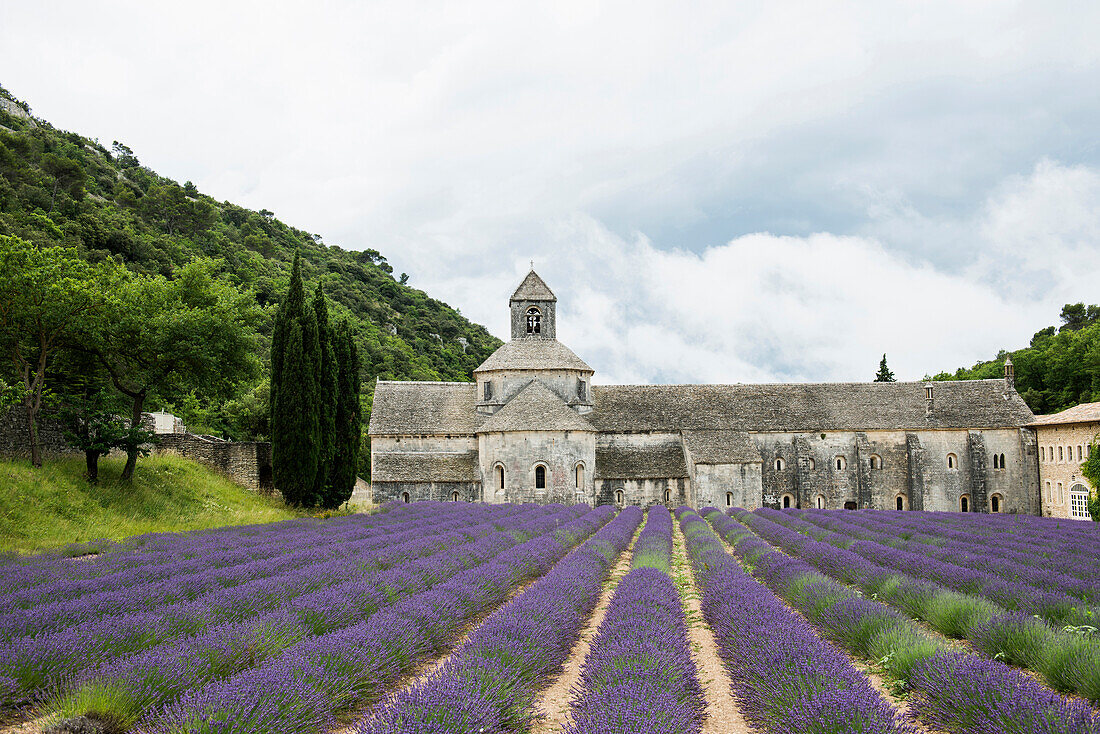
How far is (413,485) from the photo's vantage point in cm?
3534

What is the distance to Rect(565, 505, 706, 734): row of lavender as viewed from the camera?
14.1 ft

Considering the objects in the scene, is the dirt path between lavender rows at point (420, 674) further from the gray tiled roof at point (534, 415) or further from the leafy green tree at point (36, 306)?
the gray tiled roof at point (534, 415)

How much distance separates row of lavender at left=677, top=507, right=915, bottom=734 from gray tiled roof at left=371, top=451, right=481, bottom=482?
27318mm

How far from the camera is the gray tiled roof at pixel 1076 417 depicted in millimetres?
31719

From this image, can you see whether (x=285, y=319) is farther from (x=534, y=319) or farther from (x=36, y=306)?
(x=534, y=319)

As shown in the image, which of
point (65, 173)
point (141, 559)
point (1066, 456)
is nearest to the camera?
point (141, 559)

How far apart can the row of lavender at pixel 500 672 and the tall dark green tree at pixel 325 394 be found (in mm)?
15552

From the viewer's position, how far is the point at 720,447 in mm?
35875

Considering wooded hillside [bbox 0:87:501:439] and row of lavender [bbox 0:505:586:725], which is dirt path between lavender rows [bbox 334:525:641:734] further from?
wooded hillside [bbox 0:87:501:439]

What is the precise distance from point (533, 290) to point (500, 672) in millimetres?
35470

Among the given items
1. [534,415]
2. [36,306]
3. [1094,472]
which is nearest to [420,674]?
[36,306]

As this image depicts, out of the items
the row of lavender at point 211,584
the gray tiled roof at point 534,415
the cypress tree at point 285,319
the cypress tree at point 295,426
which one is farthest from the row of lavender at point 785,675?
the gray tiled roof at point 534,415

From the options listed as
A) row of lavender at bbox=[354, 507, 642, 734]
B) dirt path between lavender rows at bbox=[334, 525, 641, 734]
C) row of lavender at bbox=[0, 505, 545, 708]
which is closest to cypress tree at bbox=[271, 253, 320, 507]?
row of lavender at bbox=[0, 505, 545, 708]

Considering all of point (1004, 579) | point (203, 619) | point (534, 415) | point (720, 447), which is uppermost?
point (534, 415)
